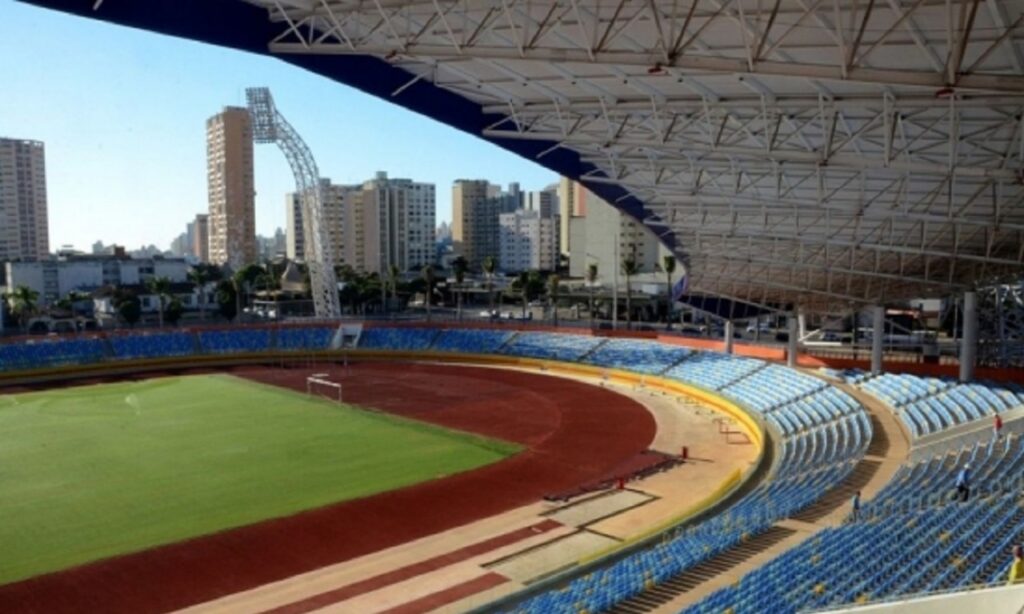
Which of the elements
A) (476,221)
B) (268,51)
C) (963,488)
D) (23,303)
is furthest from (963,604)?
(476,221)

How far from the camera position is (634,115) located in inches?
802

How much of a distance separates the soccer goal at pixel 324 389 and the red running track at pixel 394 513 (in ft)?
2.59

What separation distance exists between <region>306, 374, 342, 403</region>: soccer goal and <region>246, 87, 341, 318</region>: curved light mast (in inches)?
856

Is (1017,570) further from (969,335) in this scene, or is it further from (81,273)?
(81,273)

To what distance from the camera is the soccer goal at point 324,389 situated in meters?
43.5

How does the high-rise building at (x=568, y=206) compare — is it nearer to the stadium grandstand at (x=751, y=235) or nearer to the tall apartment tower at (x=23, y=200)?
the tall apartment tower at (x=23, y=200)

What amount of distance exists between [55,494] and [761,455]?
78.7 feet

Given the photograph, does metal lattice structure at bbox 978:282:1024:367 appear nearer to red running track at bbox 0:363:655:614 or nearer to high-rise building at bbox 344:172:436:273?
red running track at bbox 0:363:655:614

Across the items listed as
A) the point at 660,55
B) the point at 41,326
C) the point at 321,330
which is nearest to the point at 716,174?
the point at 660,55

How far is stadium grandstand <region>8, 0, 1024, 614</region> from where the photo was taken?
483 inches

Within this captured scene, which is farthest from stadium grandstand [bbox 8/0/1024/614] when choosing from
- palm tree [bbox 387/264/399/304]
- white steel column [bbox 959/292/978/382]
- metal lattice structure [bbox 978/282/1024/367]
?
palm tree [bbox 387/264/399/304]

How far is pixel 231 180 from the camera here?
15175 cm

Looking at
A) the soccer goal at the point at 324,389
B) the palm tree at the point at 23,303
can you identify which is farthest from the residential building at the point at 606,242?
the palm tree at the point at 23,303

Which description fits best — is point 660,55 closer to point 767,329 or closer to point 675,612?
point 675,612
